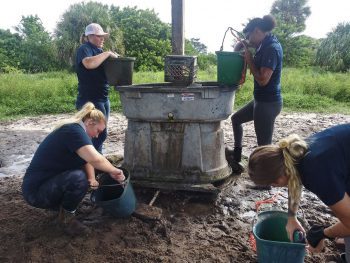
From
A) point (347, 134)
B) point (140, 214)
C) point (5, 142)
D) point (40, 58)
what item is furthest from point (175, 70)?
point (40, 58)

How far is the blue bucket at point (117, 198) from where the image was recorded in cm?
306

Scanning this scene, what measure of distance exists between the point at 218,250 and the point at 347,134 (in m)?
1.46

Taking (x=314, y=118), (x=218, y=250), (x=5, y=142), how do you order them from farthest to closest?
(x=314, y=118), (x=5, y=142), (x=218, y=250)

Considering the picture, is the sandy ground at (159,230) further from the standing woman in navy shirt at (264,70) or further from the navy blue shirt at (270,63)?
the navy blue shirt at (270,63)

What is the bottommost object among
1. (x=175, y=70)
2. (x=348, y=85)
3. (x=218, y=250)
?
(x=218, y=250)

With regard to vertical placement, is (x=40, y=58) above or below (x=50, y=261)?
above

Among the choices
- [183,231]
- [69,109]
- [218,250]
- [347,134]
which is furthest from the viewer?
[69,109]

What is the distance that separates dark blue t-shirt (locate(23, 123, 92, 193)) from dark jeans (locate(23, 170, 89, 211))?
0.05 m

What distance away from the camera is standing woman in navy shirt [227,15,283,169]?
366 centimetres

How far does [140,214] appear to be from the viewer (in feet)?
10.9

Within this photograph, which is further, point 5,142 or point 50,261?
point 5,142

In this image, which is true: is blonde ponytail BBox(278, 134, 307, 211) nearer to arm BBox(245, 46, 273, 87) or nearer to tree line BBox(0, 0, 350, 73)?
arm BBox(245, 46, 273, 87)

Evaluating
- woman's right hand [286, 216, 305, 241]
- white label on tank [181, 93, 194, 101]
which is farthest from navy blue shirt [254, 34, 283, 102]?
woman's right hand [286, 216, 305, 241]

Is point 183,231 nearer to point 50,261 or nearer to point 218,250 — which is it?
point 218,250
